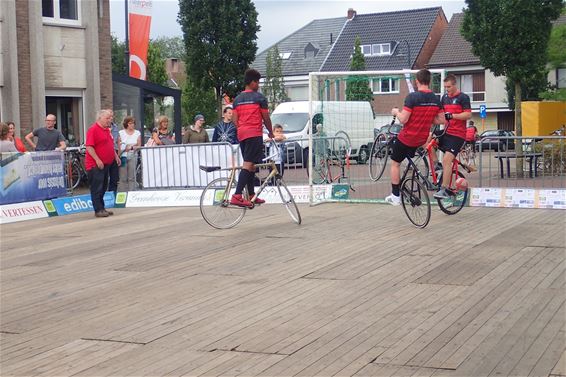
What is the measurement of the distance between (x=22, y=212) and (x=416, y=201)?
746 cm

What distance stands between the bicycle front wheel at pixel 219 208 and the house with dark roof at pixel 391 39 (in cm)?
5803

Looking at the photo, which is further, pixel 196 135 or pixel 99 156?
pixel 196 135

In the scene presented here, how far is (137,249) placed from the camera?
10.5 meters

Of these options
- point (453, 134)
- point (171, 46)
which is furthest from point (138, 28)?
point (171, 46)

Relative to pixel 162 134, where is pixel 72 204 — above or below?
below

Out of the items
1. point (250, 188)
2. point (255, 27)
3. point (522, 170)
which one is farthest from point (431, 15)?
point (250, 188)

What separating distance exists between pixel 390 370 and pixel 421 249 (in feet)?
14.9

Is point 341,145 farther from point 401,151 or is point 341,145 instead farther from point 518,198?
point 401,151

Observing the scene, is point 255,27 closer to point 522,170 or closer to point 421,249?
A: point 522,170

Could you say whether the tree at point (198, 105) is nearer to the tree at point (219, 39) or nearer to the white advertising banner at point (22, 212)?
the tree at point (219, 39)

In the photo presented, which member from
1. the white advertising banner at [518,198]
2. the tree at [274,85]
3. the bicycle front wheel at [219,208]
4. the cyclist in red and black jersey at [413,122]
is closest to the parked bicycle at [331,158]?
the white advertising banner at [518,198]

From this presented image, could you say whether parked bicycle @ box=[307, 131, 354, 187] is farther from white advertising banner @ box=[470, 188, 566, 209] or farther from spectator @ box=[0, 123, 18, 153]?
spectator @ box=[0, 123, 18, 153]

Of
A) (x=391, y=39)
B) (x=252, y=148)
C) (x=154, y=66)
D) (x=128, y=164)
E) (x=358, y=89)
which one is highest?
(x=391, y=39)

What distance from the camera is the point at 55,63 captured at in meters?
23.4
